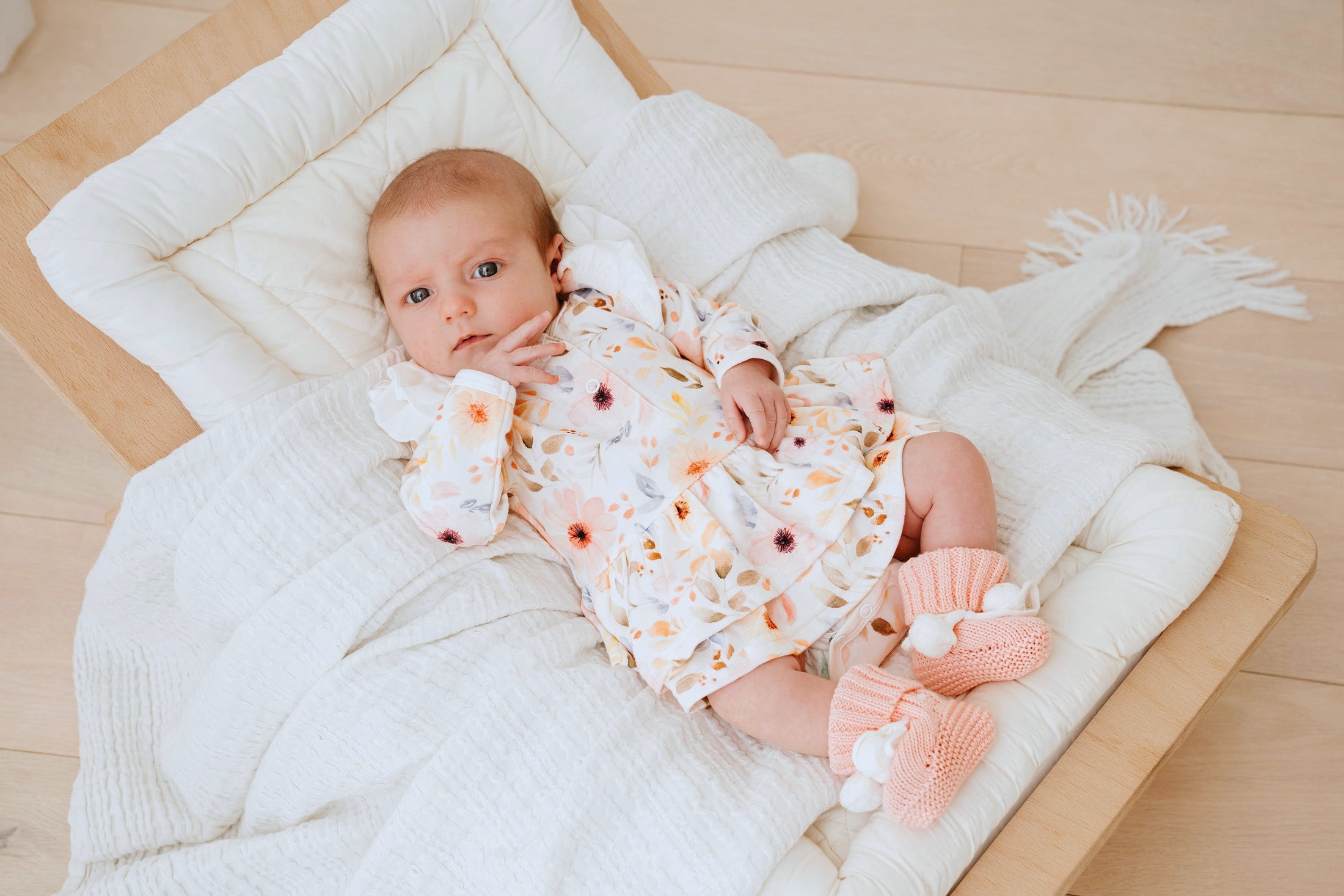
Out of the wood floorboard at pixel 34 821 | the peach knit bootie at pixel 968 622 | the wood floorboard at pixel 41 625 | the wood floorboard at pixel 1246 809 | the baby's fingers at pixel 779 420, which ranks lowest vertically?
the wood floorboard at pixel 1246 809

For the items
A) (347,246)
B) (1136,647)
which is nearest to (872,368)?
(1136,647)

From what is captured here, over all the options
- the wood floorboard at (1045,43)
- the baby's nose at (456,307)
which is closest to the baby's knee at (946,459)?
the baby's nose at (456,307)

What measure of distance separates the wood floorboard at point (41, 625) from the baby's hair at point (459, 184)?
0.69m

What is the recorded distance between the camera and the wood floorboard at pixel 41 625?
1.26m

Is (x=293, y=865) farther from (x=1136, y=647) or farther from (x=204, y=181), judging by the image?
(x=1136, y=647)

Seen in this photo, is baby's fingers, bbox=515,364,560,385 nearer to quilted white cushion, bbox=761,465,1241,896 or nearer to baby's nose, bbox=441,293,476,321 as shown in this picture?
baby's nose, bbox=441,293,476,321

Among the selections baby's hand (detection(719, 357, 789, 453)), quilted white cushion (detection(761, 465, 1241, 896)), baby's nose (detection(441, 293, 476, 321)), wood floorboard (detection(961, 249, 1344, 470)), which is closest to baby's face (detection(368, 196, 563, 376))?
baby's nose (detection(441, 293, 476, 321))

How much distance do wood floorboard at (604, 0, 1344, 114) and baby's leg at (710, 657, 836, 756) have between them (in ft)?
4.04

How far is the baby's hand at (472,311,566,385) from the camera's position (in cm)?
101

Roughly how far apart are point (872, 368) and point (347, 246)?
0.61 m

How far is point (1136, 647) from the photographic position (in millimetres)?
877

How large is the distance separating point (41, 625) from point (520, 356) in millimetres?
837

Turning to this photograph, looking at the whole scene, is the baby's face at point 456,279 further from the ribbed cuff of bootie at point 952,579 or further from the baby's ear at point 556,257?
the ribbed cuff of bootie at point 952,579

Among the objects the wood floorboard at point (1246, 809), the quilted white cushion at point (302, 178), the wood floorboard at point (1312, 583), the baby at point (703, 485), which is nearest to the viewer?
the baby at point (703, 485)
